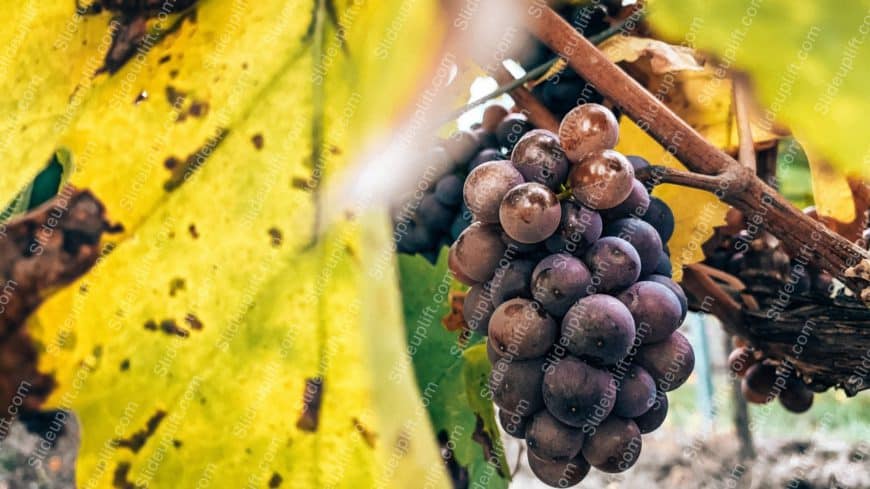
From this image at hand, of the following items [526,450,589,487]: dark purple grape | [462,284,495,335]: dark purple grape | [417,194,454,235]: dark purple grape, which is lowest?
[417,194,454,235]: dark purple grape

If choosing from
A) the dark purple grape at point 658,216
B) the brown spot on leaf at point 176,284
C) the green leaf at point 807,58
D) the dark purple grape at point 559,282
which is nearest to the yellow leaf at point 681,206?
the dark purple grape at point 658,216

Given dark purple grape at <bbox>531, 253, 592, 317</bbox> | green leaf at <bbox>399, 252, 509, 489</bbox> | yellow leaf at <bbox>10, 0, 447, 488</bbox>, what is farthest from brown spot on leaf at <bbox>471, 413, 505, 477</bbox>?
yellow leaf at <bbox>10, 0, 447, 488</bbox>

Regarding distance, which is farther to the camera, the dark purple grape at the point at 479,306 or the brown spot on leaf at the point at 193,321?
the dark purple grape at the point at 479,306

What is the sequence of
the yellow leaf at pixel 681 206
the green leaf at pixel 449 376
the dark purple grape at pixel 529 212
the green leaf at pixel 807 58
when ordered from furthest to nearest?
1. the green leaf at pixel 449 376
2. the yellow leaf at pixel 681 206
3. the dark purple grape at pixel 529 212
4. the green leaf at pixel 807 58

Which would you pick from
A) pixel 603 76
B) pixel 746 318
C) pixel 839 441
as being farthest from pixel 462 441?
pixel 839 441

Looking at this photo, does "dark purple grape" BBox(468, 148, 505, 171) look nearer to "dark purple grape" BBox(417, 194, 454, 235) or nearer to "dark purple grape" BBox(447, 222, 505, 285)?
"dark purple grape" BBox(417, 194, 454, 235)

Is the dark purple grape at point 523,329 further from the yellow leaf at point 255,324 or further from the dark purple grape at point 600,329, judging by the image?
the yellow leaf at point 255,324
